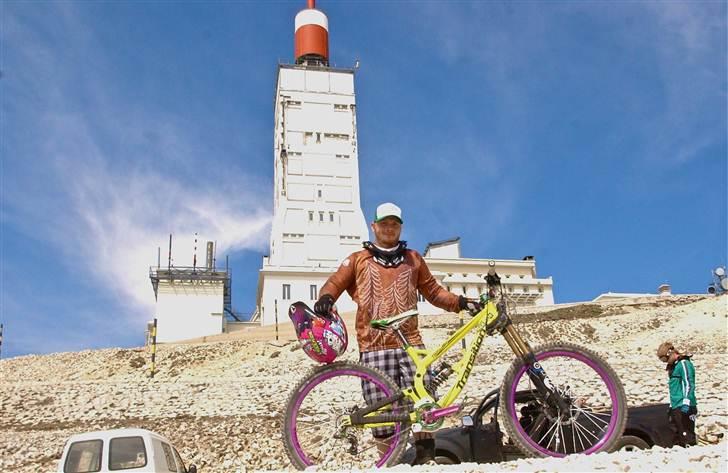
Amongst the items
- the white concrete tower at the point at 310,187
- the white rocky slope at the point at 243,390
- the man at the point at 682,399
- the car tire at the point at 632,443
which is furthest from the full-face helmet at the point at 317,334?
the white concrete tower at the point at 310,187

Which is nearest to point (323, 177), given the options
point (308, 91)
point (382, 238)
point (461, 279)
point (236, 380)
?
point (308, 91)

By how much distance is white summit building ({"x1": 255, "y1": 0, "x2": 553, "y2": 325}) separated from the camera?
6288 centimetres

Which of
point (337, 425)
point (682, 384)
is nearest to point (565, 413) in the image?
point (337, 425)

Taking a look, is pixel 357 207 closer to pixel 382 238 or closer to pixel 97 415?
pixel 97 415

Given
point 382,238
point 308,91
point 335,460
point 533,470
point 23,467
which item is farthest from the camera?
point 308,91

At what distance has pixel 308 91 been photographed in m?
75.9

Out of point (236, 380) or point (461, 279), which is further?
point (461, 279)

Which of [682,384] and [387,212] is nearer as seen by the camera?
[387,212]

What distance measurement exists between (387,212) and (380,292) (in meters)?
0.84

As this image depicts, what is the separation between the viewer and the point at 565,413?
5312 mm

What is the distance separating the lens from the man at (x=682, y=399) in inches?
308

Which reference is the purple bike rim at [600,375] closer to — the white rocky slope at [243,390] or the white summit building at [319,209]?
the white rocky slope at [243,390]

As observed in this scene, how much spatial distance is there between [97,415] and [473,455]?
14.2 meters

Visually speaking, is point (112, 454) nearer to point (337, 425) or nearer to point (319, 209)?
point (337, 425)
